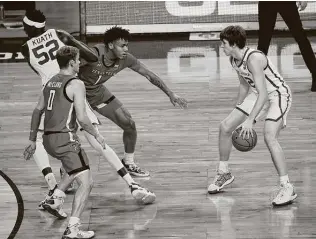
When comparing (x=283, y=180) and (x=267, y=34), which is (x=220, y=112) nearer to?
(x=267, y=34)

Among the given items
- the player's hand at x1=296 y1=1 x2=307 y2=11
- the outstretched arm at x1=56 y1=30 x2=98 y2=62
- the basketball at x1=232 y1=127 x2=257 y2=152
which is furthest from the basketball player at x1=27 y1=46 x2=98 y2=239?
the player's hand at x1=296 y1=1 x2=307 y2=11

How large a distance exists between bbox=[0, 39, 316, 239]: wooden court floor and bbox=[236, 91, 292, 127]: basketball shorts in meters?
0.71

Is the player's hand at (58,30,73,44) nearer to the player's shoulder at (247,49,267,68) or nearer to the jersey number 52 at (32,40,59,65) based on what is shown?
the jersey number 52 at (32,40,59,65)

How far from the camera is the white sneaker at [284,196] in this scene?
24.7 feet

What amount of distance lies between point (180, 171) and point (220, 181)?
70 centimetres

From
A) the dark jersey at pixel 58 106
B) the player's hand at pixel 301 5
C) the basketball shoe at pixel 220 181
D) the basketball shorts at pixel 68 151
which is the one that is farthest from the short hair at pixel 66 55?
the player's hand at pixel 301 5

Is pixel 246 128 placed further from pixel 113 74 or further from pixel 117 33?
pixel 113 74

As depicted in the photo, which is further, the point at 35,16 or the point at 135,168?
the point at 135,168

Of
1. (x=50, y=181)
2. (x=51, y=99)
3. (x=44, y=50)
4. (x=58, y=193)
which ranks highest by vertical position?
(x=44, y=50)

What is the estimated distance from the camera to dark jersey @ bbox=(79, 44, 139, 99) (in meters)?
8.18

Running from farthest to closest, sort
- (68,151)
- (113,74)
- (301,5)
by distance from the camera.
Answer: (301,5) < (113,74) < (68,151)

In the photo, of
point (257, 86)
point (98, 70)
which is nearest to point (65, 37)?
point (98, 70)

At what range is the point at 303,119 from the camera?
10156 mm

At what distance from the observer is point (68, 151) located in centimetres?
697
